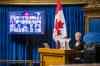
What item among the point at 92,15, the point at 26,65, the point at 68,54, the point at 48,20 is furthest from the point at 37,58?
the point at 68,54

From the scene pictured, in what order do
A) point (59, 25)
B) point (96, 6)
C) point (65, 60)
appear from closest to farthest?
1. point (65, 60)
2. point (59, 25)
3. point (96, 6)

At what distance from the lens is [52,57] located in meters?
5.44

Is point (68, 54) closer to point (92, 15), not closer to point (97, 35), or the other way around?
point (97, 35)

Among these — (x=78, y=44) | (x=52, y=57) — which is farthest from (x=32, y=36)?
(x=52, y=57)

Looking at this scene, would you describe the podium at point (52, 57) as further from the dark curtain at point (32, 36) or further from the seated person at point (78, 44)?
the dark curtain at point (32, 36)

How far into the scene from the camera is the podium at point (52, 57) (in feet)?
17.2

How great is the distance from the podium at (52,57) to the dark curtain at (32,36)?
4.95 metres

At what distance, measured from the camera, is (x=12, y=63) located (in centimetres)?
1029

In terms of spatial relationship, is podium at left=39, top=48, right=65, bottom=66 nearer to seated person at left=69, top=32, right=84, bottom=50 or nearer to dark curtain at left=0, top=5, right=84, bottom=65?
seated person at left=69, top=32, right=84, bottom=50

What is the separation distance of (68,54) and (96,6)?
504 cm

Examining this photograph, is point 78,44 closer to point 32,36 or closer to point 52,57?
point 52,57

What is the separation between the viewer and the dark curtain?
10.6 metres

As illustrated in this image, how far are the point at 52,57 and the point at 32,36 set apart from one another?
16.9 feet

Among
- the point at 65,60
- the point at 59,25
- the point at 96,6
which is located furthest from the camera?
the point at 96,6
